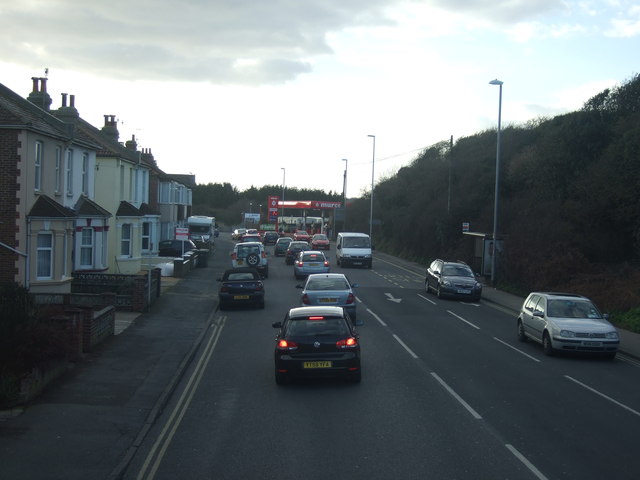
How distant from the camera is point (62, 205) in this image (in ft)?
80.8

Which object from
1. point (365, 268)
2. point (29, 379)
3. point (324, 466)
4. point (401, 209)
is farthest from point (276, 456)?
point (401, 209)

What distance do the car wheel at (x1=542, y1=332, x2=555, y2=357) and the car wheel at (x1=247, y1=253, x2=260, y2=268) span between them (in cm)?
2061

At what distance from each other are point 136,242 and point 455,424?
27665mm

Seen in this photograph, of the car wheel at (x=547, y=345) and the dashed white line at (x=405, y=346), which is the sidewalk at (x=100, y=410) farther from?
the car wheel at (x=547, y=345)

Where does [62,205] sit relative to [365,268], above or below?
above

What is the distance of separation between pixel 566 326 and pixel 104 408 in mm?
10642

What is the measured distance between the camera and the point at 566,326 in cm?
1645

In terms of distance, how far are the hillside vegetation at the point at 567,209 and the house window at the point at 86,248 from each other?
753 inches

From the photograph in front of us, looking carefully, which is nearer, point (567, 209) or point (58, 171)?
point (58, 171)

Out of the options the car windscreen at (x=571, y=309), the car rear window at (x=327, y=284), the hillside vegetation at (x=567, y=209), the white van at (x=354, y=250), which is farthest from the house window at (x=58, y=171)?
the white van at (x=354, y=250)

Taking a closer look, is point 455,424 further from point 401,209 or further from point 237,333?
point 401,209

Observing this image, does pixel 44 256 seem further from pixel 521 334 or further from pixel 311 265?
pixel 521 334

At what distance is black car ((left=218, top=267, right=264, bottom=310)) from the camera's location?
2466 cm

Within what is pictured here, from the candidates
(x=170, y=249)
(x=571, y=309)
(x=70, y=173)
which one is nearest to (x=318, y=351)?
(x=571, y=309)
